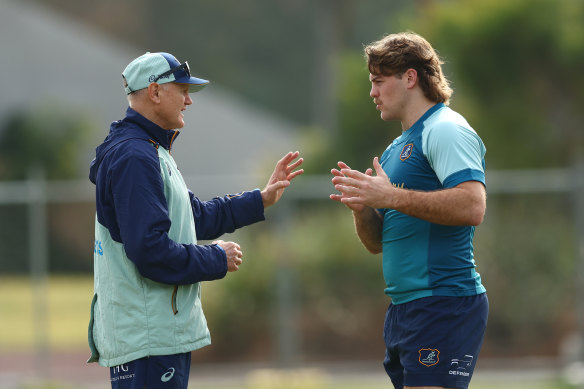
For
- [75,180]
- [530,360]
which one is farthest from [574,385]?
[75,180]

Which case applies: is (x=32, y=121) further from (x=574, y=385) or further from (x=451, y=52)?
(x=574, y=385)

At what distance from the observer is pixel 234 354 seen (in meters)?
11.9

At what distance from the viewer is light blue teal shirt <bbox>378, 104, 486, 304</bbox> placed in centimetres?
418

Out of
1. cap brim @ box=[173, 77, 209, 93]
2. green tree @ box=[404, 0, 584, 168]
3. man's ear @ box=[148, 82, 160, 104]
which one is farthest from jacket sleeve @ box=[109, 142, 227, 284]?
green tree @ box=[404, 0, 584, 168]

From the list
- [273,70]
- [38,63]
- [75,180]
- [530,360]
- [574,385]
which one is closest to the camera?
[574,385]

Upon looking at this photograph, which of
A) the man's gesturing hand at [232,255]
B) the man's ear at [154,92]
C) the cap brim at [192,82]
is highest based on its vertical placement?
the cap brim at [192,82]

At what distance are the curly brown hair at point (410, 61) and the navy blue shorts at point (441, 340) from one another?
103 centimetres

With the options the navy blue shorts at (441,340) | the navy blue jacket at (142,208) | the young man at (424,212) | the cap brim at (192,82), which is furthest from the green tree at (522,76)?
the navy blue jacket at (142,208)

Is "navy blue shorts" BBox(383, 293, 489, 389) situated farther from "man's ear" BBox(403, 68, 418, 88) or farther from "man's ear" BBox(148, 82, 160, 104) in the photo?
"man's ear" BBox(148, 82, 160, 104)

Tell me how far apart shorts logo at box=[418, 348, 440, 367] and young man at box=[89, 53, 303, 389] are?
98cm

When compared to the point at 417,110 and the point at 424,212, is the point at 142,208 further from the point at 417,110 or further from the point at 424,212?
the point at 417,110

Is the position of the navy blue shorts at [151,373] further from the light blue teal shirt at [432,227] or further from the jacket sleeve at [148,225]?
the light blue teal shirt at [432,227]

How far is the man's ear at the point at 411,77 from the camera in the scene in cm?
444

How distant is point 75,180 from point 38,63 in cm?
854
